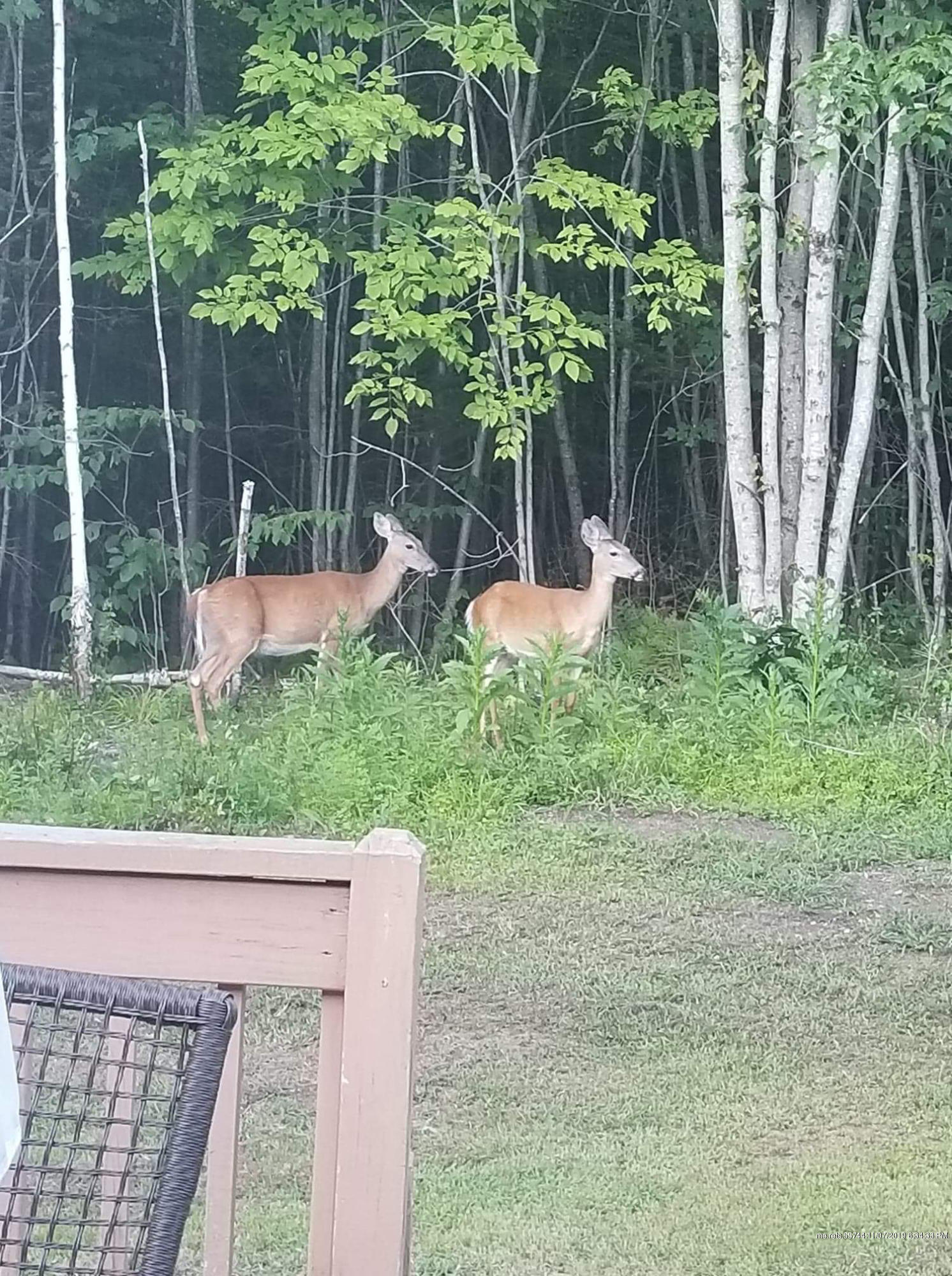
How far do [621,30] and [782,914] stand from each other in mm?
5457

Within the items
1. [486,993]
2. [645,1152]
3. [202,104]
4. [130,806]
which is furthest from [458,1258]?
[202,104]

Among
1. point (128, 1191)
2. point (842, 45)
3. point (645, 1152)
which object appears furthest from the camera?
point (842, 45)

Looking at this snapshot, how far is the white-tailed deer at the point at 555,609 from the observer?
254 inches

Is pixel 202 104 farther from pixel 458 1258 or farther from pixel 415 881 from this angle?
pixel 415 881

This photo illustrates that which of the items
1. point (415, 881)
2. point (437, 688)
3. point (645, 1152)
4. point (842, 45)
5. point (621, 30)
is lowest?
point (645, 1152)

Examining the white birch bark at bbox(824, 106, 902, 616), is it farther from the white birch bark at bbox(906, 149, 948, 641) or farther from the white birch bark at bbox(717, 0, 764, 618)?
the white birch bark at bbox(906, 149, 948, 641)

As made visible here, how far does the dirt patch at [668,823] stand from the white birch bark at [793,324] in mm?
2105

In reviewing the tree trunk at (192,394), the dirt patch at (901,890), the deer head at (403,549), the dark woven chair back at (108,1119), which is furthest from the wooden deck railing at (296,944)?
the tree trunk at (192,394)

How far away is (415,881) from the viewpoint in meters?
1.31

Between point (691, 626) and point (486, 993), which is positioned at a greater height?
point (691, 626)

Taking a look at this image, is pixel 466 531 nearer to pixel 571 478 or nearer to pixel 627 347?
pixel 571 478

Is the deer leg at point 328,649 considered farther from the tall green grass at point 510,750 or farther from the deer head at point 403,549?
the deer head at point 403,549

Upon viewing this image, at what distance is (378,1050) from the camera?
1310 millimetres

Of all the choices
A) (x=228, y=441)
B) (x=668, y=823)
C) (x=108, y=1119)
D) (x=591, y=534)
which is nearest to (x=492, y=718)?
(x=668, y=823)
